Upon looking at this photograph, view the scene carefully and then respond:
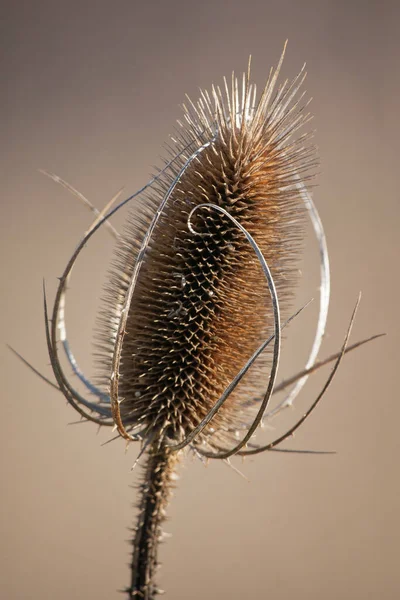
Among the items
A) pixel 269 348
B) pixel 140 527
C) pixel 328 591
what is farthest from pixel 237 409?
pixel 328 591

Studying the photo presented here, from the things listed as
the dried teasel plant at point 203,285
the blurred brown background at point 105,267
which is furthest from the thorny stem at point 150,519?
the blurred brown background at point 105,267

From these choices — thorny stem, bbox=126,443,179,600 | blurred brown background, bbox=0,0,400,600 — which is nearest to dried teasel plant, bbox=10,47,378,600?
thorny stem, bbox=126,443,179,600

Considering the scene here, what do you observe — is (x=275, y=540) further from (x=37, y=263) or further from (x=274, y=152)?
(x=274, y=152)

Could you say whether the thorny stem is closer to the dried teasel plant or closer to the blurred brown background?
the dried teasel plant

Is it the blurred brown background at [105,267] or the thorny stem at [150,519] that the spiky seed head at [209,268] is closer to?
the thorny stem at [150,519]

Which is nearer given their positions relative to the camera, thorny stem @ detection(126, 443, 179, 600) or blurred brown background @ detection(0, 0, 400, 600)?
thorny stem @ detection(126, 443, 179, 600)

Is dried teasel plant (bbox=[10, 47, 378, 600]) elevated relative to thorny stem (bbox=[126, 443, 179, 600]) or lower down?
elevated
